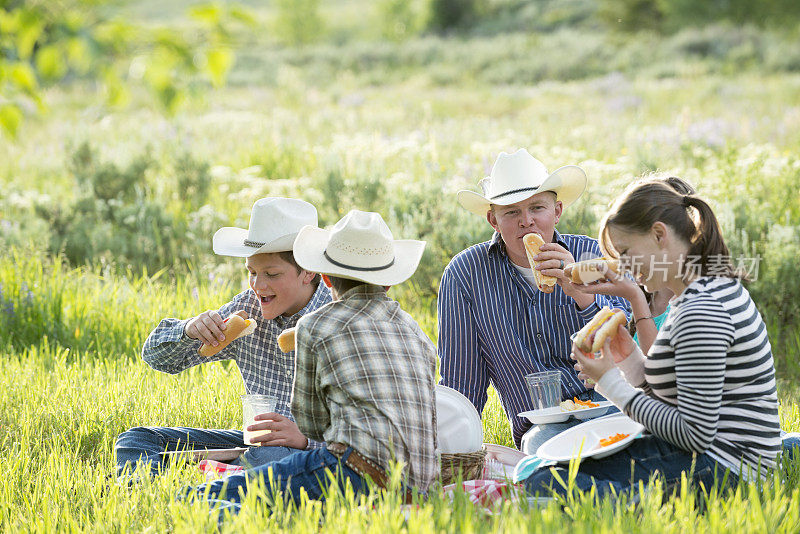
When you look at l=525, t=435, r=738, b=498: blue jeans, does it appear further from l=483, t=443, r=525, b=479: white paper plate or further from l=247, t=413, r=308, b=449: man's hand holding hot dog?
l=247, t=413, r=308, b=449: man's hand holding hot dog

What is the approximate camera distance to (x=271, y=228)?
415 cm

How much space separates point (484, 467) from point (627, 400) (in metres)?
1.01

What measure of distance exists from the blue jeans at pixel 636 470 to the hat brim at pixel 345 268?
3.22 feet

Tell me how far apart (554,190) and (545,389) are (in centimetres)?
109

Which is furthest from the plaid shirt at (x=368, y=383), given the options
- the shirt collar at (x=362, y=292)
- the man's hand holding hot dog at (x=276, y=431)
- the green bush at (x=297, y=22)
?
the green bush at (x=297, y=22)

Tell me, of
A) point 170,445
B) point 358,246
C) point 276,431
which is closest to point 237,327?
point 276,431

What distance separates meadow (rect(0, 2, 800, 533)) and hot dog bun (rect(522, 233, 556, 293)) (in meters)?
1.11

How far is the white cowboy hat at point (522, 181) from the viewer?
4.55 meters

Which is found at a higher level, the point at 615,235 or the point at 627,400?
the point at 615,235

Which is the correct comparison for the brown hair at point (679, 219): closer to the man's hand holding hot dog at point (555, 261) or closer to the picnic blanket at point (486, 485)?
the man's hand holding hot dog at point (555, 261)

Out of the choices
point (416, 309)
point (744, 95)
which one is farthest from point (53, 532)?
point (744, 95)

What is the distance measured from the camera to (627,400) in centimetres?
333

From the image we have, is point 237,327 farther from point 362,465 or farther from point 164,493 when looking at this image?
point 362,465

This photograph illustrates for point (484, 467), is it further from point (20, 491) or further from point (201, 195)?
point (201, 195)
